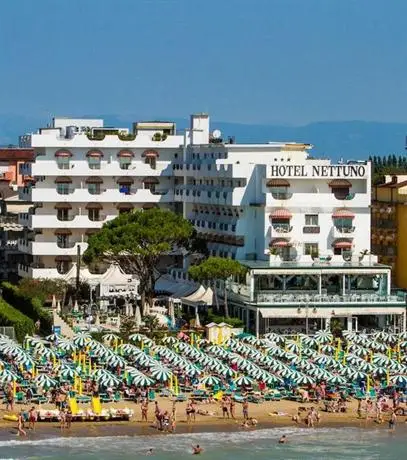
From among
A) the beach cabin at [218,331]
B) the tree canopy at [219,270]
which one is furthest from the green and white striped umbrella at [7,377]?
the tree canopy at [219,270]

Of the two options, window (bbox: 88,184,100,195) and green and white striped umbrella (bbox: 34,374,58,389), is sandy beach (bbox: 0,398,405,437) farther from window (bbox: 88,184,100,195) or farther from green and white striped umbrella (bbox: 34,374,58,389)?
window (bbox: 88,184,100,195)

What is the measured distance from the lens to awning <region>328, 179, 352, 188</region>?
333 ft

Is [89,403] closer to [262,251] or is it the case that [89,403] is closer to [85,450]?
[85,450]

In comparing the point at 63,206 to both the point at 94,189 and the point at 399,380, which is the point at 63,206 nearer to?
the point at 94,189

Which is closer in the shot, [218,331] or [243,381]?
[243,381]

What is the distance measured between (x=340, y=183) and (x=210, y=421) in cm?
3285

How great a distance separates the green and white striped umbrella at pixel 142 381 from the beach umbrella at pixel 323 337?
14.9 meters

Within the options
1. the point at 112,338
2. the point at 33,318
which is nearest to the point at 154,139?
the point at 33,318

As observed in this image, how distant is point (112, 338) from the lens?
8694cm

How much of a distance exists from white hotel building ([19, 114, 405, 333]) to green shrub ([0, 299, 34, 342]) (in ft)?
32.9

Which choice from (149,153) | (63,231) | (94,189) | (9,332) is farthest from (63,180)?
(9,332)

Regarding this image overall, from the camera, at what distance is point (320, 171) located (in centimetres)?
10119

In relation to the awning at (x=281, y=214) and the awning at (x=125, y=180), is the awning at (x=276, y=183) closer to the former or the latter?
the awning at (x=281, y=214)

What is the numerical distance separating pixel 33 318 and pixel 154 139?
2090 cm
